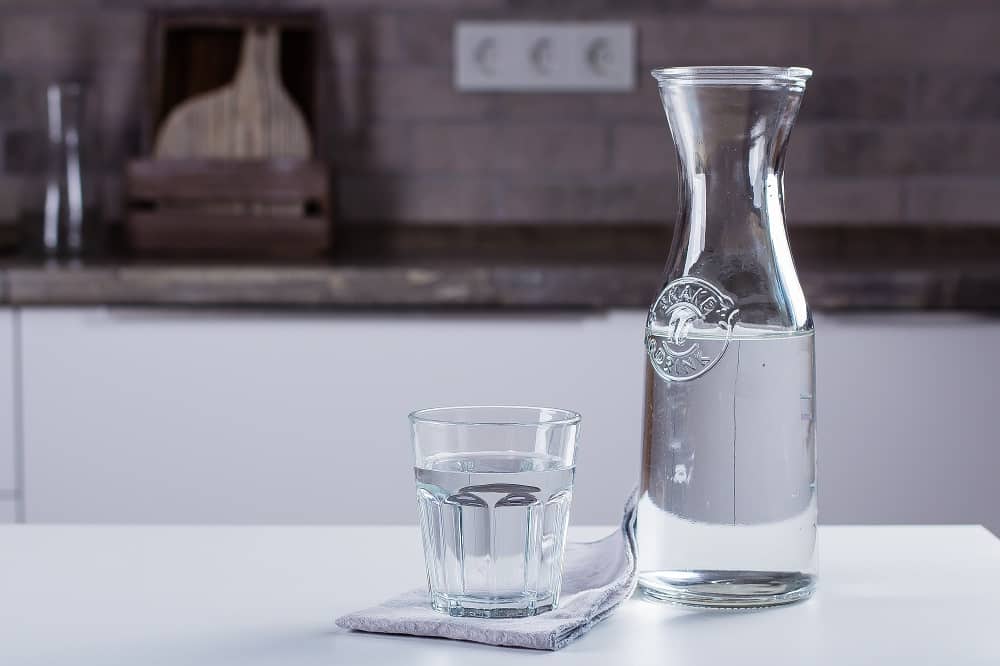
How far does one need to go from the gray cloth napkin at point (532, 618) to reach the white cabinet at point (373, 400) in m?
0.94

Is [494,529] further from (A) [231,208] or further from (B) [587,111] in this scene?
(B) [587,111]

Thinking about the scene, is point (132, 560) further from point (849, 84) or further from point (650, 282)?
point (849, 84)

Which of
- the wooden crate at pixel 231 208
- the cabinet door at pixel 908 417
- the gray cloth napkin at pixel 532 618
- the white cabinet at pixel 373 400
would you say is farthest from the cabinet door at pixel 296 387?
the gray cloth napkin at pixel 532 618

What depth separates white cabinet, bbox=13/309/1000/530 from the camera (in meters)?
1.56

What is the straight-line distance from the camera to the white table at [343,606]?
1.76 ft

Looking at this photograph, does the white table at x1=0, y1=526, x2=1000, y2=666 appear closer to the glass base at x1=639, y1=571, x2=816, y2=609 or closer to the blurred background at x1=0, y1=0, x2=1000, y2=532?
the glass base at x1=639, y1=571, x2=816, y2=609

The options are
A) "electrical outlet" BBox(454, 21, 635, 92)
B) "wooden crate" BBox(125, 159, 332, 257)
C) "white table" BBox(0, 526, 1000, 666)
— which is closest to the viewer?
"white table" BBox(0, 526, 1000, 666)

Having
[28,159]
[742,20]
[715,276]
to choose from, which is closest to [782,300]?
[715,276]

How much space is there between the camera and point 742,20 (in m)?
2.13

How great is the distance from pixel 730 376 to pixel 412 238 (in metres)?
1.60

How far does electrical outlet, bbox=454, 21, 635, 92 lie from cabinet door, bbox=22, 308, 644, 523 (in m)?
0.66

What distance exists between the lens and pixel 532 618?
56 centimetres

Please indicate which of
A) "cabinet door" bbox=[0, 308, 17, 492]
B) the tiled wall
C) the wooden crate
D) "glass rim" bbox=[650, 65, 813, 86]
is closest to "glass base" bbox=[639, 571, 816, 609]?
"glass rim" bbox=[650, 65, 813, 86]

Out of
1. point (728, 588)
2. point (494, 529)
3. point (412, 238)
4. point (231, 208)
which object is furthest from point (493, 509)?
point (412, 238)
